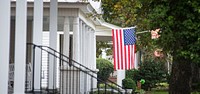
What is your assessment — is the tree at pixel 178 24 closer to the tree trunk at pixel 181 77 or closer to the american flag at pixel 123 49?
the tree trunk at pixel 181 77

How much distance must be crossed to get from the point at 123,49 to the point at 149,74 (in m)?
12.0


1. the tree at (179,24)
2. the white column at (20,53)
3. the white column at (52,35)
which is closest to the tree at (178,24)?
the tree at (179,24)

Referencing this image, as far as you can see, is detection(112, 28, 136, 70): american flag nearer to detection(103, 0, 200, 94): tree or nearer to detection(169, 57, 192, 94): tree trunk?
detection(169, 57, 192, 94): tree trunk

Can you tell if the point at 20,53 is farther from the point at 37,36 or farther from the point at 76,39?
the point at 76,39

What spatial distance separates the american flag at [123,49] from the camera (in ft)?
53.7

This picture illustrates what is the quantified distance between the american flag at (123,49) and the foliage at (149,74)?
37.2 ft

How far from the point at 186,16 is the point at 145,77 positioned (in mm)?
18348

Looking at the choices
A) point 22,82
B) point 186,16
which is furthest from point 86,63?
point 22,82

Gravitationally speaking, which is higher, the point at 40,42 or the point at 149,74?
the point at 40,42

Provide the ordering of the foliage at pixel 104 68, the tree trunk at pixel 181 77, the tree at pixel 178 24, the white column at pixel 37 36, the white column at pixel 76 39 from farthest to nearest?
the foliage at pixel 104 68
the white column at pixel 76 39
the tree trunk at pixel 181 77
the white column at pixel 37 36
the tree at pixel 178 24

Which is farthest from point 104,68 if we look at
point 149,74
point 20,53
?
point 20,53

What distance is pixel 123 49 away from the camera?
1648cm

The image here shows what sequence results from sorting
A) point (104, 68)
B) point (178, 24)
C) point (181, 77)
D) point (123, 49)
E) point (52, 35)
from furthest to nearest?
point (104, 68) → point (123, 49) → point (181, 77) → point (52, 35) → point (178, 24)

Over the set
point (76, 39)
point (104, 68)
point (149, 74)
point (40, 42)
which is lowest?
point (149, 74)
